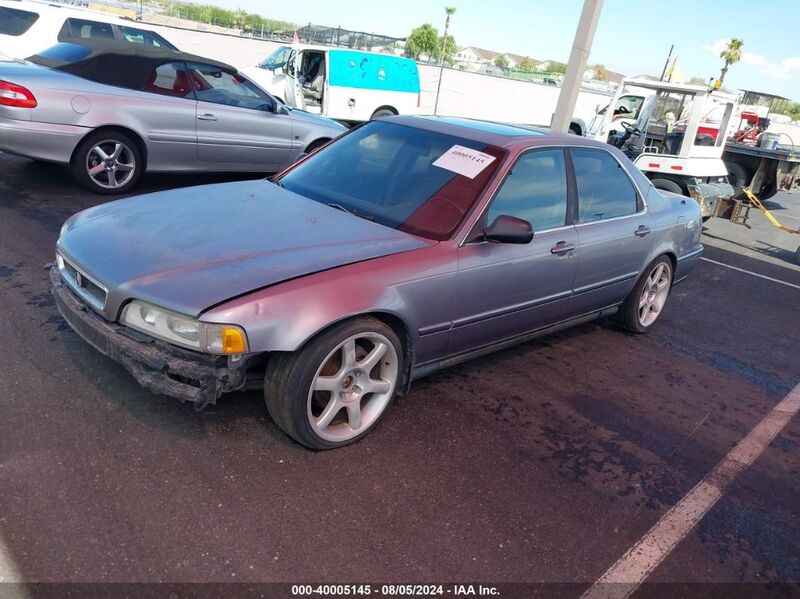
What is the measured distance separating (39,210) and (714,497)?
19.2 ft

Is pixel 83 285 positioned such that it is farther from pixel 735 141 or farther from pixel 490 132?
pixel 735 141

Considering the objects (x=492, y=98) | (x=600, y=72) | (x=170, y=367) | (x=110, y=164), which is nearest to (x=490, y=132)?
(x=170, y=367)

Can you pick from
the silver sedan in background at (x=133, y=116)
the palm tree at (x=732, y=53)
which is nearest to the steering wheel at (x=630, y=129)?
the silver sedan in background at (x=133, y=116)

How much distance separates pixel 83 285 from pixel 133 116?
4102 millimetres

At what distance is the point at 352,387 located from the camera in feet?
10.0

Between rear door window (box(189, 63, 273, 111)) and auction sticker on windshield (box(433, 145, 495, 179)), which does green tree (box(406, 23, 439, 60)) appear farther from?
auction sticker on windshield (box(433, 145, 495, 179))

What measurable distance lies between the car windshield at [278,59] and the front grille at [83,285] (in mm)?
12438

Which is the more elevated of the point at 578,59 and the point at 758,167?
the point at 578,59

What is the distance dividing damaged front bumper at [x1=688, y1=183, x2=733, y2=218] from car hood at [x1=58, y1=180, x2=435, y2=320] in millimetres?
8005

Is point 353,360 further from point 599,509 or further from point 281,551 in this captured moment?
point 599,509

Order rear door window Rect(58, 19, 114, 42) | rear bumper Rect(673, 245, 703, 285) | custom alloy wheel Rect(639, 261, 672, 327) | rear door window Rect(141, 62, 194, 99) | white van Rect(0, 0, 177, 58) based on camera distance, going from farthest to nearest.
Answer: rear door window Rect(58, 19, 114, 42) < white van Rect(0, 0, 177, 58) < rear door window Rect(141, 62, 194, 99) < rear bumper Rect(673, 245, 703, 285) < custom alloy wheel Rect(639, 261, 672, 327)

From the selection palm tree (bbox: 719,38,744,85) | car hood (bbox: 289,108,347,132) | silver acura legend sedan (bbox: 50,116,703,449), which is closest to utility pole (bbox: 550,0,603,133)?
car hood (bbox: 289,108,347,132)

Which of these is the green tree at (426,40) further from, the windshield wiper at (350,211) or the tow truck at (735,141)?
the windshield wiper at (350,211)

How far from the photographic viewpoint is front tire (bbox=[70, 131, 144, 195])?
6.38 meters
